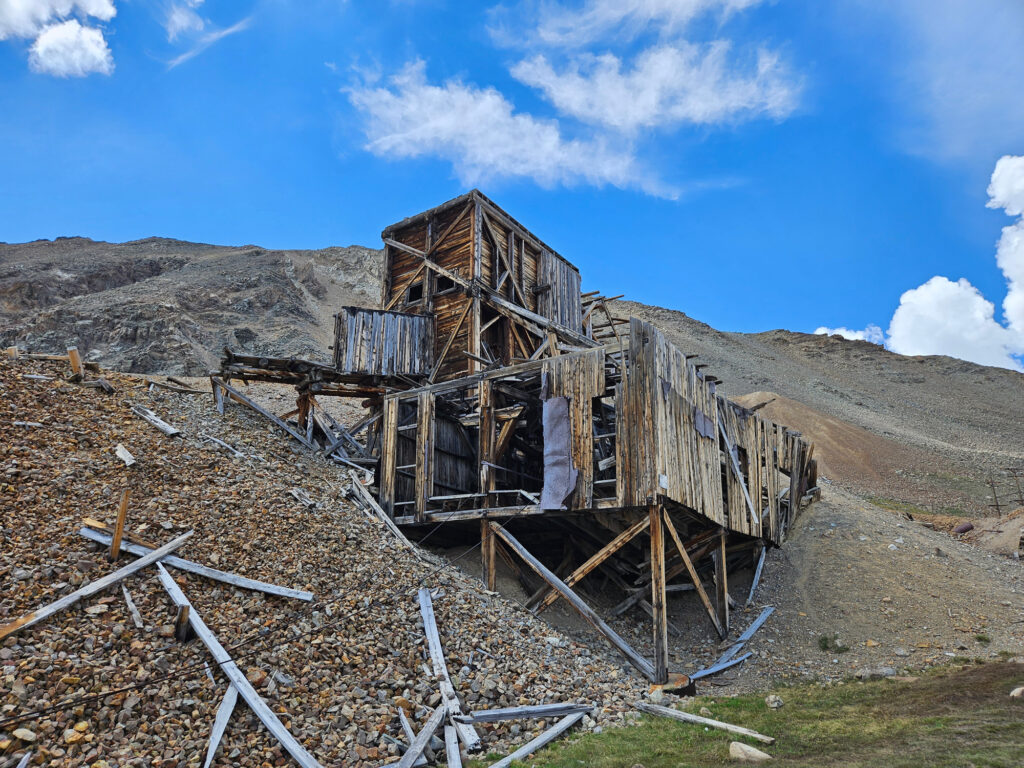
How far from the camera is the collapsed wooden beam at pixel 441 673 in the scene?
830 centimetres

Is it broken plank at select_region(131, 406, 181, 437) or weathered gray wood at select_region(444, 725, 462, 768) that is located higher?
Result: broken plank at select_region(131, 406, 181, 437)

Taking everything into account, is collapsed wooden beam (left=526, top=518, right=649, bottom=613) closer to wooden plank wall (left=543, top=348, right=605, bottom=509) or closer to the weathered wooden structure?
the weathered wooden structure

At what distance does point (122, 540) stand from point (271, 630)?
262 cm

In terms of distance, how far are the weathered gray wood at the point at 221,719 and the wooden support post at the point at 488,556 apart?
7106mm

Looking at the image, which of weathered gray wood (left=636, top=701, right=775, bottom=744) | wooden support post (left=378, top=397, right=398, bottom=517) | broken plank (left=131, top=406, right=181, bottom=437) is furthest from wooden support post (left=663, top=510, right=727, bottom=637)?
broken plank (left=131, top=406, right=181, bottom=437)

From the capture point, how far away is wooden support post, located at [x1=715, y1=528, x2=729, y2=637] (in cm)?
1552

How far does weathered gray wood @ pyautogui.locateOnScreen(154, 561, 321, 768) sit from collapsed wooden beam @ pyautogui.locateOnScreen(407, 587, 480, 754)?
6.01ft

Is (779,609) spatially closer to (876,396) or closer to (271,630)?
(271,630)

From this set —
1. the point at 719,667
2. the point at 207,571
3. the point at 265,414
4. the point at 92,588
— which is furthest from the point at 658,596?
the point at 265,414

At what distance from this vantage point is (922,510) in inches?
1173

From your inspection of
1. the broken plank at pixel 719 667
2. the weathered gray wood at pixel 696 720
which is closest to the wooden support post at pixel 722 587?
the broken plank at pixel 719 667

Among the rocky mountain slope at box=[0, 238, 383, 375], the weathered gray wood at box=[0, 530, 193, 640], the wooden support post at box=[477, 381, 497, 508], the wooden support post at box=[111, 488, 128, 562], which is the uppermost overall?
the rocky mountain slope at box=[0, 238, 383, 375]

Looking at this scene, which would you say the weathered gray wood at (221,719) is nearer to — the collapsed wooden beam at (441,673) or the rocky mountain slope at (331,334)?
the collapsed wooden beam at (441,673)

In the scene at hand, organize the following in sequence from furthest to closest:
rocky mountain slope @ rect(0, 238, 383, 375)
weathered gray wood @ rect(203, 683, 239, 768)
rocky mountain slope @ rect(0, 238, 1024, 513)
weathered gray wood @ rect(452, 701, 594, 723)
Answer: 1. rocky mountain slope @ rect(0, 238, 383, 375)
2. rocky mountain slope @ rect(0, 238, 1024, 513)
3. weathered gray wood @ rect(452, 701, 594, 723)
4. weathered gray wood @ rect(203, 683, 239, 768)
